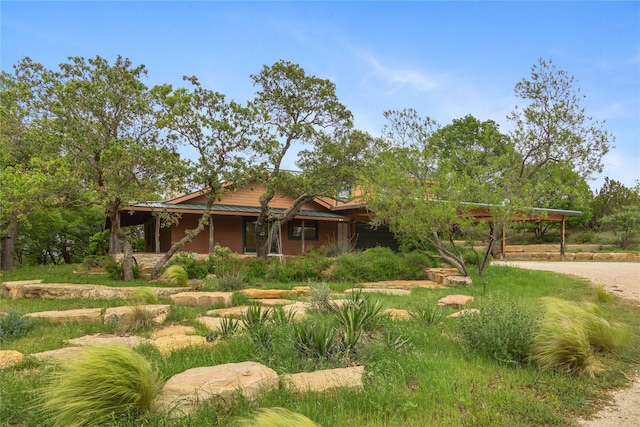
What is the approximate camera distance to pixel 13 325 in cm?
556

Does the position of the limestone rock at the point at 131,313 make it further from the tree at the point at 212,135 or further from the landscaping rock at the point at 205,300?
the tree at the point at 212,135

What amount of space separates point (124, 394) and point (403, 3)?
910 centimetres

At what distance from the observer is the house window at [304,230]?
72.0 feet

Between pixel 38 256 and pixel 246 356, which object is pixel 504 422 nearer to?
pixel 246 356

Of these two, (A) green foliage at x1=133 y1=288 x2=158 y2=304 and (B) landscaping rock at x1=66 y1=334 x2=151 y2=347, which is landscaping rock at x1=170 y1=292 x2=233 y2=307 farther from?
(B) landscaping rock at x1=66 y1=334 x2=151 y2=347

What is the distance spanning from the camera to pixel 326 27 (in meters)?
9.20

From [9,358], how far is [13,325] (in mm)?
1714

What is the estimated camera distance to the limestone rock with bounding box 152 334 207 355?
448 cm

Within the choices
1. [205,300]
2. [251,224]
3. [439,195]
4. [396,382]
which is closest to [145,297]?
[205,300]

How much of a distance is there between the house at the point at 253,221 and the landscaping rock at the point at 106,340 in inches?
482

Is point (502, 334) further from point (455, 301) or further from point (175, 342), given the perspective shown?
point (175, 342)

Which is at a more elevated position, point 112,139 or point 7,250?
point 112,139

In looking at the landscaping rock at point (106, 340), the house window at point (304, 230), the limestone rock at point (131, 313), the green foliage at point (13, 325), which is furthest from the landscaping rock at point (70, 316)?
the house window at point (304, 230)

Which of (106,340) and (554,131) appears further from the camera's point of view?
(554,131)
